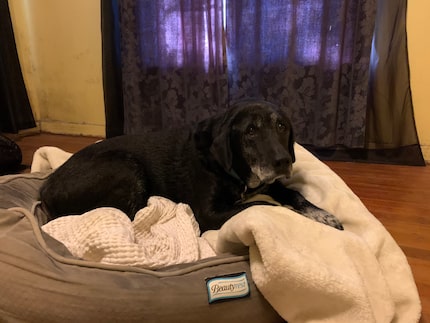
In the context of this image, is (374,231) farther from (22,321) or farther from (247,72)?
(247,72)

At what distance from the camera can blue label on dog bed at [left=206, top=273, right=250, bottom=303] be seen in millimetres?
1037

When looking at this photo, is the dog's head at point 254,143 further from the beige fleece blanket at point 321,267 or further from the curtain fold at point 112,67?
the curtain fold at point 112,67

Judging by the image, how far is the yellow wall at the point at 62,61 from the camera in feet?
12.5

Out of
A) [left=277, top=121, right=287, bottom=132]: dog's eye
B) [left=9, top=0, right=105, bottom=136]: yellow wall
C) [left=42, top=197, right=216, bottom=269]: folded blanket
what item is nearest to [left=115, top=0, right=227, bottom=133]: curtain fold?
[left=9, top=0, right=105, bottom=136]: yellow wall

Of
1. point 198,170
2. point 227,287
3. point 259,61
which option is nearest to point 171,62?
point 259,61

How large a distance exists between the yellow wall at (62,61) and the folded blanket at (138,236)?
270 centimetres

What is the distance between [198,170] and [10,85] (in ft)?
9.92

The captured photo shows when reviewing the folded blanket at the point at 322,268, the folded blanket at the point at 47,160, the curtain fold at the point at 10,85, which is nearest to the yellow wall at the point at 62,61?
the curtain fold at the point at 10,85

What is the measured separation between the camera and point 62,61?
4043 millimetres

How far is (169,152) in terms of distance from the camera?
174cm

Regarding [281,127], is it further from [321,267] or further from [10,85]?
[10,85]

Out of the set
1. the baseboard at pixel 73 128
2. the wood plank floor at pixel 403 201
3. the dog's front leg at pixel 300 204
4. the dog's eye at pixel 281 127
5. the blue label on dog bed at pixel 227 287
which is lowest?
the baseboard at pixel 73 128

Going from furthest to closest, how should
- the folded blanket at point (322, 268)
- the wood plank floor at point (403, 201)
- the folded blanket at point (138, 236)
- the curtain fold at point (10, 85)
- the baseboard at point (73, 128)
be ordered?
the baseboard at point (73, 128) < the curtain fold at point (10, 85) < the wood plank floor at point (403, 201) < the folded blanket at point (138, 236) < the folded blanket at point (322, 268)

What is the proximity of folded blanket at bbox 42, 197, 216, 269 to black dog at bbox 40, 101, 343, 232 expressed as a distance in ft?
0.35
